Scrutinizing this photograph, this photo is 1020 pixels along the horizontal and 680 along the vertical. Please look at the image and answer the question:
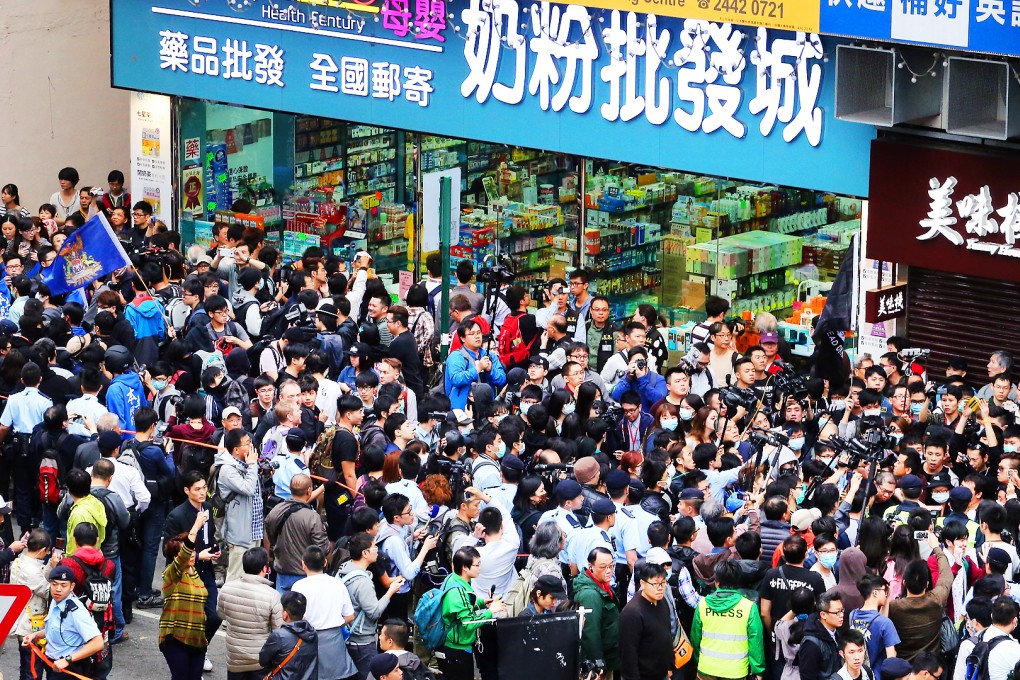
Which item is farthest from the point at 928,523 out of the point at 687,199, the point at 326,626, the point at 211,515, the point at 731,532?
the point at 687,199

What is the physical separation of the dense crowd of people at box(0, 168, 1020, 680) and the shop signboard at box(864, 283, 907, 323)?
0.40 metres

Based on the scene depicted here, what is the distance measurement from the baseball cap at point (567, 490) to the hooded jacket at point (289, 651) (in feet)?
6.75

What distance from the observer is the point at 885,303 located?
15.4 metres

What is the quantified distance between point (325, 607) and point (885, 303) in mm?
7053

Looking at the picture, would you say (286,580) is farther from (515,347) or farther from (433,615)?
(515,347)

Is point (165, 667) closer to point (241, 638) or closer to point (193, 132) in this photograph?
point (241, 638)

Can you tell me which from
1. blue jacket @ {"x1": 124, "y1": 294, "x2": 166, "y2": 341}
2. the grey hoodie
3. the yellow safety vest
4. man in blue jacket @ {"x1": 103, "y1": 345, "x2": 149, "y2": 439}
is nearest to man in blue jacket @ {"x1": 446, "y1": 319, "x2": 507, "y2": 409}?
man in blue jacket @ {"x1": 103, "y1": 345, "x2": 149, "y2": 439}

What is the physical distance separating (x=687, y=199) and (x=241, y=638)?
8.97 m

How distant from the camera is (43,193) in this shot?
72.1 feet

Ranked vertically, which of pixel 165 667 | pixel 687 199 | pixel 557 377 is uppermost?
pixel 687 199

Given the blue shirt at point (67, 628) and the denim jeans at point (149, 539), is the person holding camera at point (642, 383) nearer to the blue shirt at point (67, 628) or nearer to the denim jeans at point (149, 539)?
the denim jeans at point (149, 539)

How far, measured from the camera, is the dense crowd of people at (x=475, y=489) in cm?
1034

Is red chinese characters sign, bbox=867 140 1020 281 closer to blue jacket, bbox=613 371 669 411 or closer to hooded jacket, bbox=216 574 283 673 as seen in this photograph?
blue jacket, bbox=613 371 669 411

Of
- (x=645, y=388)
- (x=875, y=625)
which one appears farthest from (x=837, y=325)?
(x=875, y=625)
